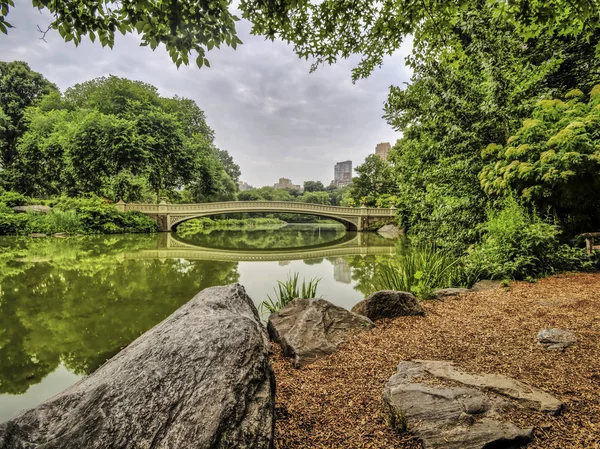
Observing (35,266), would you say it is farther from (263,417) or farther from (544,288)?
(544,288)

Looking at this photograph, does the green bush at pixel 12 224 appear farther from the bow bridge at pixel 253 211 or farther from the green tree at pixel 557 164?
the green tree at pixel 557 164

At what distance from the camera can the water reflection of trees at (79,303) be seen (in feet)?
9.89

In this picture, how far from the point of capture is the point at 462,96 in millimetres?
6152

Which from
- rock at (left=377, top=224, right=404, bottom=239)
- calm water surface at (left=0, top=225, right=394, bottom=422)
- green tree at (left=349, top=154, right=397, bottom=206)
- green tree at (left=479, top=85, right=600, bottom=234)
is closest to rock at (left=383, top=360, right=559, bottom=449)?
calm water surface at (left=0, top=225, right=394, bottom=422)

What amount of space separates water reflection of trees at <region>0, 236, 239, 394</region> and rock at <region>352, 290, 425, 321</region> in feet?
8.48

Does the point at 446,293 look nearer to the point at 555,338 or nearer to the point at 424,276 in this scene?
the point at 424,276

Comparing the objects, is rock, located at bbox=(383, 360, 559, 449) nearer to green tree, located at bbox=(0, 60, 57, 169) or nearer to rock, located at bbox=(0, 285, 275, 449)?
rock, located at bbox=(0, 285, 275, 449)

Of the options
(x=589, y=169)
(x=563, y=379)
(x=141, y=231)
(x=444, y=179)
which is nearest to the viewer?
(x=563, y=379)

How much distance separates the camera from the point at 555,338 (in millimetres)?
2234

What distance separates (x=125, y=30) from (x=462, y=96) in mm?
5949

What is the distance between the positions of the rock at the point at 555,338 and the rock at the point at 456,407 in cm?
80

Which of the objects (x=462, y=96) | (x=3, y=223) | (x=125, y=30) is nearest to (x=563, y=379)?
(x=125, y=30)

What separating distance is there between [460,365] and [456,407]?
600mm

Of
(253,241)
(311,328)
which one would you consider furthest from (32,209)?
(311,328)
